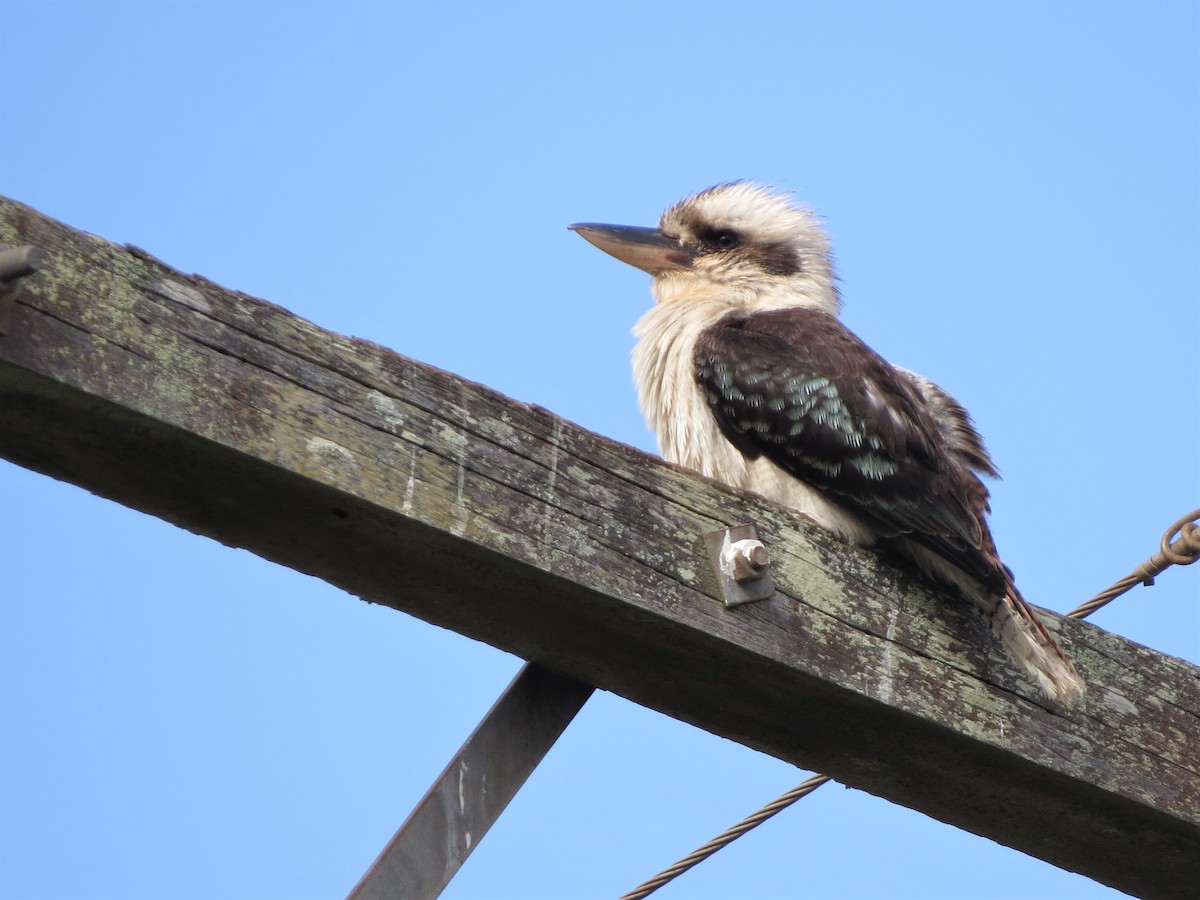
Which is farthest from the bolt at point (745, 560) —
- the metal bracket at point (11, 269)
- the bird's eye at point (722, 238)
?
the bird's eye at point (722, 238)

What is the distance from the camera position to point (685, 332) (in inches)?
158

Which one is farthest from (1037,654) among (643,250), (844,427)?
(643,250)

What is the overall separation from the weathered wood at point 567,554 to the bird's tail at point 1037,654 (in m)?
0.04

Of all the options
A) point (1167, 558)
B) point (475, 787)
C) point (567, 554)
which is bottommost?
point (475, 787)

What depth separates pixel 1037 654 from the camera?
2646mm

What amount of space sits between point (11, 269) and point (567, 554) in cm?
84

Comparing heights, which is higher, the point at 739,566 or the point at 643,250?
the point at 643,250

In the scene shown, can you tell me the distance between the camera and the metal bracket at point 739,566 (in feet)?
7.74

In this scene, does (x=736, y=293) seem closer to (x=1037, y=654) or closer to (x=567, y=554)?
(x=1037, y=654)

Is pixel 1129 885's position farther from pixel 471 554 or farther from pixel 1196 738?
pixel 471 554

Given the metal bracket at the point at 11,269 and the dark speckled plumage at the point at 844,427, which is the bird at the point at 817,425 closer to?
the dark speckled plumage at the point at 844,427

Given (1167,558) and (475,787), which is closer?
(475,787)

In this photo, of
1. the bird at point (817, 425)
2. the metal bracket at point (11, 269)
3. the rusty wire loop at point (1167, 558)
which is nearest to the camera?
the metal bracket at point (11, 269)

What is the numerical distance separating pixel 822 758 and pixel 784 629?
0.29 meters
